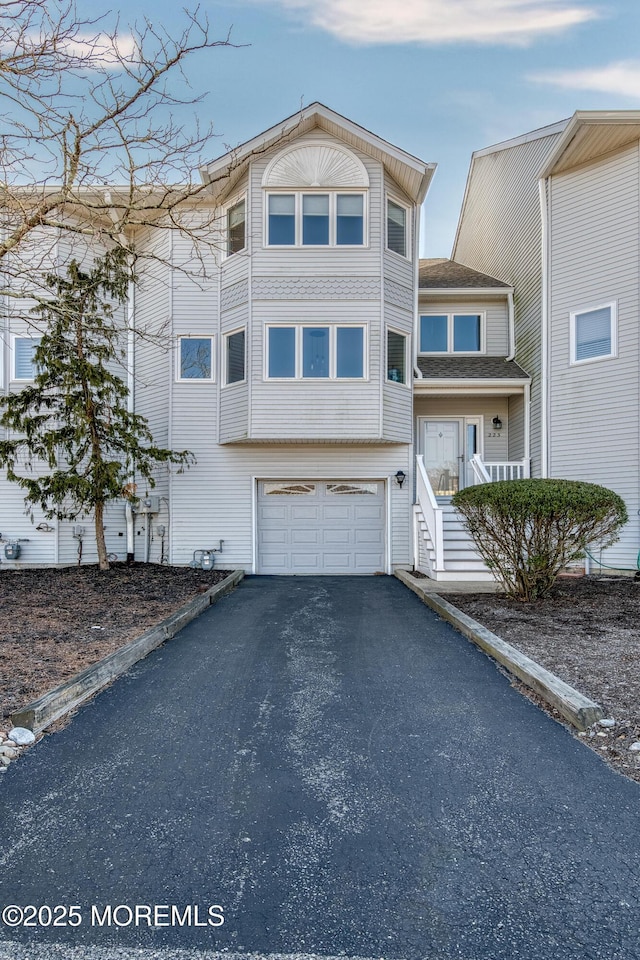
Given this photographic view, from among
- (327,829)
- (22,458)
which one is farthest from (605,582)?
(22,458)

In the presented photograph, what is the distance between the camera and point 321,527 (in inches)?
475

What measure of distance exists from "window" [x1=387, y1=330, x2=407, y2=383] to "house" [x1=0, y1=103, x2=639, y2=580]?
62 millimetres

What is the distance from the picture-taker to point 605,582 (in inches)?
367

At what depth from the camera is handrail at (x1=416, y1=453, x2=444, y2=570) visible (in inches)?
374

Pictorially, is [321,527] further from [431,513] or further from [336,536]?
[431,513]

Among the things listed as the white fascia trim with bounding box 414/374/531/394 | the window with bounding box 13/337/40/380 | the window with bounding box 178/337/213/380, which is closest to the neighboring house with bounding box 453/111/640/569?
the white fascia trim with bounding box 414/374/531/394

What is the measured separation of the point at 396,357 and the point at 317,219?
338cm

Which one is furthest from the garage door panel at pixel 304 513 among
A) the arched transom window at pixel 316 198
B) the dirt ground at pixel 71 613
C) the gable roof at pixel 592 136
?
the gable roof at pixel 592 136

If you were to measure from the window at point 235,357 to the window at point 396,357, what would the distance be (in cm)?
318

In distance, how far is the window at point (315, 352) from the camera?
439 inches

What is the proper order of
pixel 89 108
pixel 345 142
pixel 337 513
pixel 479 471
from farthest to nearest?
pixel 337 513
pixel 345 142
pixel 479 471
pixel 89 108

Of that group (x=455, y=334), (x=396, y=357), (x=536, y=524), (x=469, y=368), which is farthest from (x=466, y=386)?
(x=536, y=524)

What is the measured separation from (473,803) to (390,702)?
1.35 m

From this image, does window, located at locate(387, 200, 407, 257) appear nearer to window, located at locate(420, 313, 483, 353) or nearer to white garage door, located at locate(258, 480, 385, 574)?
window, located at locate(420, 313, 483, 353)
